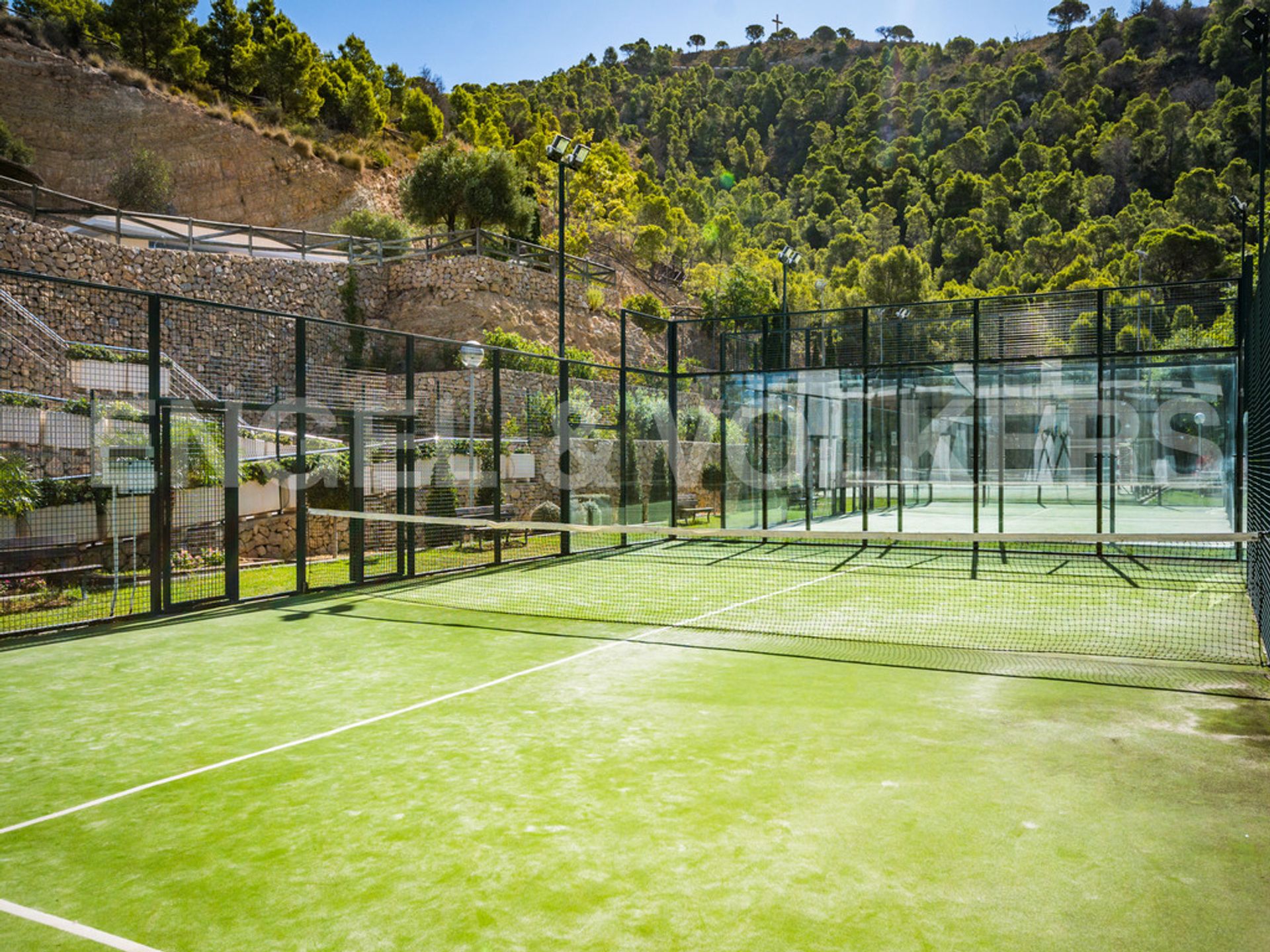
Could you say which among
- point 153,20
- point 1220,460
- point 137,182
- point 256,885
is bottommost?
point 256,885

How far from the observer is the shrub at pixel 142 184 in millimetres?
44781

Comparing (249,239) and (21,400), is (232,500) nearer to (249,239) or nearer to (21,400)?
(21,400)

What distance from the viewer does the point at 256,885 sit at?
363 centimetres

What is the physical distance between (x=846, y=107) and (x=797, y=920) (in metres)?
169

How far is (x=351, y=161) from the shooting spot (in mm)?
54531

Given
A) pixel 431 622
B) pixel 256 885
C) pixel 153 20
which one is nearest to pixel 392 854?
pixel 256 885

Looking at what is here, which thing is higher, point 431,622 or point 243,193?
point 243,193

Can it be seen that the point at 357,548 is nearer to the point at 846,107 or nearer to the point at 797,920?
the point at 797,920

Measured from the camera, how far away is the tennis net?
28.5ft

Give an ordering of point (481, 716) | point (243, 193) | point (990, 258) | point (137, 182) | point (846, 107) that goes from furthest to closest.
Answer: point (846, 107), point (990, 258), point (243, 193), point (137, 182), point (481, 716)

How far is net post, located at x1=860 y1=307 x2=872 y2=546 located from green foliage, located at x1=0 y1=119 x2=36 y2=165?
128 feet

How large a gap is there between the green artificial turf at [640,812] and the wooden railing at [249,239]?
2309cm

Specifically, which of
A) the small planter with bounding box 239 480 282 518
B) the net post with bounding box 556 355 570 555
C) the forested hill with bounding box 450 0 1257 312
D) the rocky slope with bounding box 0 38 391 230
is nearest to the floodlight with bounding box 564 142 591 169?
the net post with bounding box 556 355 570 555

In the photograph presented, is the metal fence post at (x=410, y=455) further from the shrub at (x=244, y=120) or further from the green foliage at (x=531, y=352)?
the shrub at (x=244, y=120)
